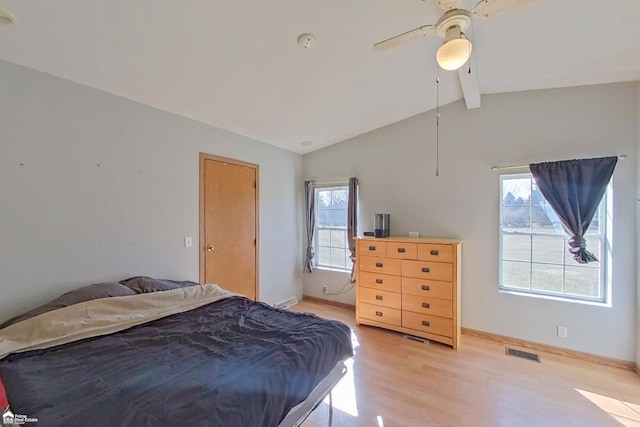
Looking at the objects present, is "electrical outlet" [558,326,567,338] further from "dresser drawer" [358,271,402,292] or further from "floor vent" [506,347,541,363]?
"dresser drawer" [358,271,402,292]

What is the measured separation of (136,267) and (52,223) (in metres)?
0.72

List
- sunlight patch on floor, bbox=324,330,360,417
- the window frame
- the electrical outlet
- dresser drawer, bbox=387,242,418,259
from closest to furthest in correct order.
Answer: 1. sunlight patch on floor, bbox=324,330,360,417
2. the electrical outlet
3. dresser drawer, bbox=387,242,418,259
4. the window frame

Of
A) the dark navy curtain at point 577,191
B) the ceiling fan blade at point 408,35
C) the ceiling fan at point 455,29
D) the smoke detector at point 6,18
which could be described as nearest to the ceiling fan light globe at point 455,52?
the ceiling fan at point 455,29

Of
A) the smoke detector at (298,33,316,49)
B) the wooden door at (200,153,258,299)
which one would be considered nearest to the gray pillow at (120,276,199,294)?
the wooden door at (200,153,258,299)

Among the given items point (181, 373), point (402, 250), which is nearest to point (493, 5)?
point (402, 250)

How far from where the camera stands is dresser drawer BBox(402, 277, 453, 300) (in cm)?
300

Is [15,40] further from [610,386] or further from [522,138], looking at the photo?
[610,386]

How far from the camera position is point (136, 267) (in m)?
2.58

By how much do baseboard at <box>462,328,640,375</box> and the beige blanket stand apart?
3.00 m

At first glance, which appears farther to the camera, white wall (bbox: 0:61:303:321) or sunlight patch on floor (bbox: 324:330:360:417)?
sunlight patch on floor (bbox: 324:330:360:417)

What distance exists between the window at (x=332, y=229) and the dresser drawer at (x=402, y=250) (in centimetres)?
98

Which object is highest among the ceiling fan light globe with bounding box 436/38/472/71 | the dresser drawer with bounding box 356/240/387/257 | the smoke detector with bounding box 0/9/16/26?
the smoke detector with bounding box 0/9/16/26

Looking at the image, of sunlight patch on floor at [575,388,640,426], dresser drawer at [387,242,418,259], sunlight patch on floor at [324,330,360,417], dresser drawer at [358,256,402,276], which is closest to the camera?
sunlight patch on floor at [575,388,640,426]

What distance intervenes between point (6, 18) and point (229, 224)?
7.70 ft
